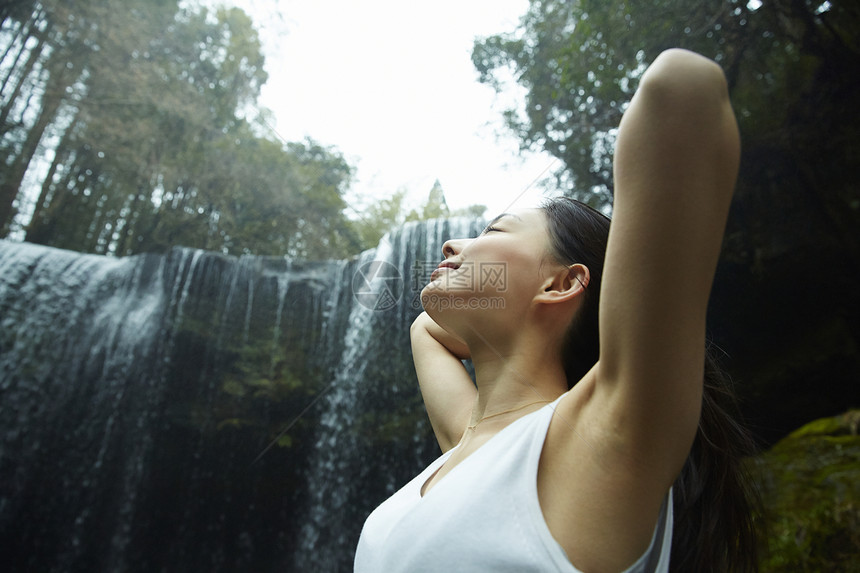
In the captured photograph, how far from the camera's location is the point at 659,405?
603 millimetres

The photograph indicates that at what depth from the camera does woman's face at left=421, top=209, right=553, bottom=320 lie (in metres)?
1.01

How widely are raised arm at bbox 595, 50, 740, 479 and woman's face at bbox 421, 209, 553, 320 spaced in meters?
0.37

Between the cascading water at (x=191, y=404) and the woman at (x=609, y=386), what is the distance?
538cm

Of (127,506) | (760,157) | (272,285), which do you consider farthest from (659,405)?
(127,506)

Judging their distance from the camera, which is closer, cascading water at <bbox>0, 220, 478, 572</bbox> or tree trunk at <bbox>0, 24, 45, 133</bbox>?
cascading water at <bbox>0, 220, 478, 572</bbox>

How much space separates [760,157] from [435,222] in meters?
3.85

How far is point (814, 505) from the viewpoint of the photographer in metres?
3.17

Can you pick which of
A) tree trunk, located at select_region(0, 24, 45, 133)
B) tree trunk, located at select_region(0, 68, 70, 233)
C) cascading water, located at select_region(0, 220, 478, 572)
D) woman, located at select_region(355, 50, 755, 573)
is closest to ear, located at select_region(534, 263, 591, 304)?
woman, located at select_region(355, 50, 755, 573)

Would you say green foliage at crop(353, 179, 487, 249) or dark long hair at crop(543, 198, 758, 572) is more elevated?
green foliage at crop(353, 179, 487, 249)

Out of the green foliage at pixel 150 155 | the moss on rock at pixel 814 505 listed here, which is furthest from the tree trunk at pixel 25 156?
the moss on rock at pixel 814 505

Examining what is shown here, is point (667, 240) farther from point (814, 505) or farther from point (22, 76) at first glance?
point (22, 76)

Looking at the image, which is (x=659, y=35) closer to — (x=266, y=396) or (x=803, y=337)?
(x=803, y=337)

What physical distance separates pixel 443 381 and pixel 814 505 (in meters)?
3.25

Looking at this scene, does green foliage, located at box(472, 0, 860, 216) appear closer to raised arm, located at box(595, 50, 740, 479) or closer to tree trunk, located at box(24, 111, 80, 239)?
raised arm, located at box(595, 50, 740, 479)
